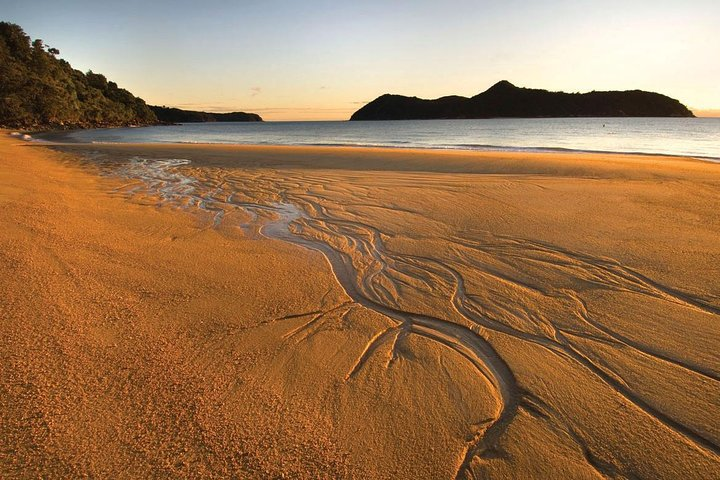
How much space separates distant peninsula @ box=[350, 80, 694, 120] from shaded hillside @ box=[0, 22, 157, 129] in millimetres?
141281

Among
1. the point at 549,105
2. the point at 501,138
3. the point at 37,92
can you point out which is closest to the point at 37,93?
the point at 37,92

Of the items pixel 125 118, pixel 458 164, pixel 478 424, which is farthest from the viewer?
pixel 125 118

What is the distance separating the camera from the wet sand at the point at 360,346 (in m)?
1.88

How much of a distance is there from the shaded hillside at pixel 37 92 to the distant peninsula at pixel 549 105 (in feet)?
464

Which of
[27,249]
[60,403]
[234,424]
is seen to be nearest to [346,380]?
[234,424]

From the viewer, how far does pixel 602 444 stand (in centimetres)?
196

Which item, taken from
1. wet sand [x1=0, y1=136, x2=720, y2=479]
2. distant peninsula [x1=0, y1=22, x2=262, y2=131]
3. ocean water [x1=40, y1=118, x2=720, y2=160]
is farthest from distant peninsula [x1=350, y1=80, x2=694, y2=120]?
wet sand [x1=0, y1=136, x2=720, y2=479]

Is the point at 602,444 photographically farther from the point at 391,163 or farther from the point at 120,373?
the point at 391,163

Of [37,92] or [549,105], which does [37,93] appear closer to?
[37,92]

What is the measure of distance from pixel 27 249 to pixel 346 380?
407 centimetres

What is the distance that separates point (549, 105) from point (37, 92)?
539 ft

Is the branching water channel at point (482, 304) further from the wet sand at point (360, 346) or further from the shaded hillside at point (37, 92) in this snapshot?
the shaded hillside at point (37, 92)

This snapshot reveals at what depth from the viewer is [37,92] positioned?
180 feet

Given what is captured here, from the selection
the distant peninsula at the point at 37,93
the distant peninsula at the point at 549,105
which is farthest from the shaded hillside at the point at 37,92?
the distant peninsula at the point at 549,105
